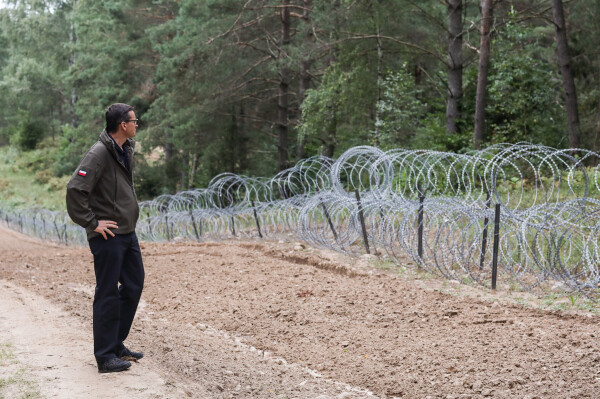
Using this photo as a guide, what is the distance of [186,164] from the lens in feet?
112

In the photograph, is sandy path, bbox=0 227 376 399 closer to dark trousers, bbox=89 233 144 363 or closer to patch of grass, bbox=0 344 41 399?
patch of grass, bbox=0 344 41 399

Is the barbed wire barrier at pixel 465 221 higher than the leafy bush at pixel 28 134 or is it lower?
lower

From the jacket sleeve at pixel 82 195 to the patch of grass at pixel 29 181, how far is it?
35.8 m

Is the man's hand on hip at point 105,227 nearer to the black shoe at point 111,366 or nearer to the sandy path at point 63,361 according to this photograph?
the black shoe at point 111,366

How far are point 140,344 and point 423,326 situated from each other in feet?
9.99

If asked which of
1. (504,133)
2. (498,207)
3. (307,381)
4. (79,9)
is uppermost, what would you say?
(79,9)

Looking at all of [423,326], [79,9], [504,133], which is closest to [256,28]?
[504,133]

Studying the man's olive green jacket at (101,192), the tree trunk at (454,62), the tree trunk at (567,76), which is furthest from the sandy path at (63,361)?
the tree trunk at (454,62)

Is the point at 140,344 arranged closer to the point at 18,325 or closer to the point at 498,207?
the point at 18,325

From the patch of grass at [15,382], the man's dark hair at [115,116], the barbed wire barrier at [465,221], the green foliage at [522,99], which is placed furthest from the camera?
the green foliage at [522,99]

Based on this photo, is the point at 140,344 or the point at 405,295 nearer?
the point at 140,344

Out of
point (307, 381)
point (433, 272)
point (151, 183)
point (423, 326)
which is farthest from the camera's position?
point (151, 183)

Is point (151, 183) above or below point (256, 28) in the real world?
below

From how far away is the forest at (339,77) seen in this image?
60.2 feet
